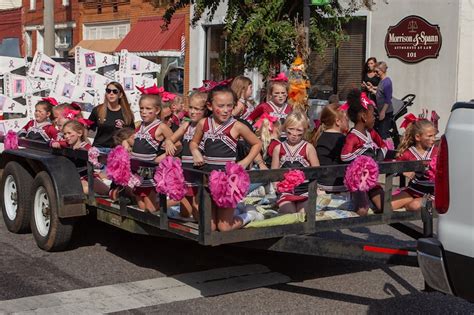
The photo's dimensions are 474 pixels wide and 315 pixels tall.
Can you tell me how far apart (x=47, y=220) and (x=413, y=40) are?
35.6 feet

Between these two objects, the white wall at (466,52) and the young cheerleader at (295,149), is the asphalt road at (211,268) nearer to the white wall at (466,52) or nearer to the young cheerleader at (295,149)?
the young cheerleader at (295,149)

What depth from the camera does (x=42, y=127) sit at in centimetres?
824

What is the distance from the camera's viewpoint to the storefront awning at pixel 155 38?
23344 mm

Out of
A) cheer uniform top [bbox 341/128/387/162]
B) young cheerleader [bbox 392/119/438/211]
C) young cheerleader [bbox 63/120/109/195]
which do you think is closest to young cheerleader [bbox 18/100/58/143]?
young cheerleader [bbox 63/120/109/195]

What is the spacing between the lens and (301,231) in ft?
18.0

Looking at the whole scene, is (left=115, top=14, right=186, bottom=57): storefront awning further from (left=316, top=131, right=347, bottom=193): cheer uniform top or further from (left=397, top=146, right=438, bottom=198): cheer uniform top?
(left=397, top=146, right=438, bottom=198): cheer uniform top

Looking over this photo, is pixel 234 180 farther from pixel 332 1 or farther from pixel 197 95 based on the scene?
pixel 332 1

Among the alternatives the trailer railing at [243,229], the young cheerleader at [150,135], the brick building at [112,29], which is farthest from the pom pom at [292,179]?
the brick building at [112,29]

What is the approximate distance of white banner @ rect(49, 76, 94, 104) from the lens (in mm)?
10922

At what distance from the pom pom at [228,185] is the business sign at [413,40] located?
11.5 meters

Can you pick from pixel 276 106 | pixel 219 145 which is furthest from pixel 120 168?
pixel 276 106

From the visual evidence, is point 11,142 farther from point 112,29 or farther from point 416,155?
point 112,29

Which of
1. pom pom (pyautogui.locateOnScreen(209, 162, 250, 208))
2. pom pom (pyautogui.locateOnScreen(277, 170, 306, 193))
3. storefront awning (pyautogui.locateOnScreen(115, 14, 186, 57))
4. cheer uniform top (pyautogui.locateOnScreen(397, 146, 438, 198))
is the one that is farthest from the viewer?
storefront awning (pyautogui.locateOnScreen(115, 14, 186, 57))

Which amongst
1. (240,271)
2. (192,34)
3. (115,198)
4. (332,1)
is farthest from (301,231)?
(192,34)
